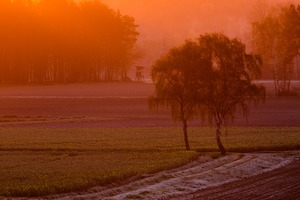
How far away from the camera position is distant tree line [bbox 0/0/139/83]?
150m

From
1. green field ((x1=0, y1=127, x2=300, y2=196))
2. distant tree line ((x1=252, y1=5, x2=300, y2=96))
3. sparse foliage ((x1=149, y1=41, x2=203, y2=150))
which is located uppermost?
distant tree line ((x1=252, y1=5, x2=300, y2=96))

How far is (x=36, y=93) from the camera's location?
409ft

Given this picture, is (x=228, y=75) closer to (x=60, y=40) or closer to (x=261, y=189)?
(x=261, y=189)

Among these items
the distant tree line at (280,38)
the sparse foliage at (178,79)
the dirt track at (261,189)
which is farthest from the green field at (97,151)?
the distant tree line at (280,38)

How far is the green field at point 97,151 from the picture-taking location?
117 feet

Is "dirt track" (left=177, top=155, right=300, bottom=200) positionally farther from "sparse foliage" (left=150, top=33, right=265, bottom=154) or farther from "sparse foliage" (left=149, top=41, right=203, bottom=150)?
"sparse foliage" (left=149, top=41, right=203, bottom=150)

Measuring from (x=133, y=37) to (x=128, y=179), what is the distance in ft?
474

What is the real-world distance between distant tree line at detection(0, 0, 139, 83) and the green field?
81.1m

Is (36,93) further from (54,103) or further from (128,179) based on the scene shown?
(128,179)

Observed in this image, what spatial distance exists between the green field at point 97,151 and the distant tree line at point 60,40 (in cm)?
8113

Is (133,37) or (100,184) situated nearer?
(100,184)

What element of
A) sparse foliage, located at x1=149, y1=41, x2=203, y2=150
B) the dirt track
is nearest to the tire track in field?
the dirt track

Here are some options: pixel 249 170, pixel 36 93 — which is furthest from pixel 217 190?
pixel 36 93

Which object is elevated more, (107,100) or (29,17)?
(29,17)
